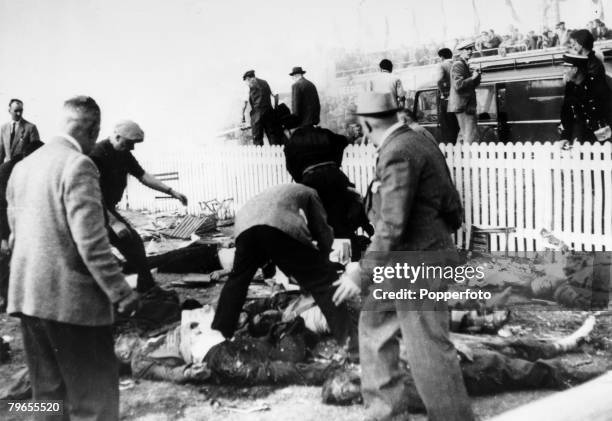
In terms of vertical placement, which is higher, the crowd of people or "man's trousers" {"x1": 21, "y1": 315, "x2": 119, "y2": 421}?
the crowd of people

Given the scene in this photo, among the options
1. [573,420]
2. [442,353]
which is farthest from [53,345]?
[573,420]

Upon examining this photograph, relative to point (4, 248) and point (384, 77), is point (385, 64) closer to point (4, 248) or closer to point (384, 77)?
point (384, 77)

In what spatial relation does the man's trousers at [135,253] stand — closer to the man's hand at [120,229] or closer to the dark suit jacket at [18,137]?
the man's hand at [120,229]

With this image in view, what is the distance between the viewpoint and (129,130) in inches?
134

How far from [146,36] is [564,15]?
251 cm

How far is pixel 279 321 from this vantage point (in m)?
3.65

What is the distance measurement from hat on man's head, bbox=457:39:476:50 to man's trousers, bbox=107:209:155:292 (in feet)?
8.19

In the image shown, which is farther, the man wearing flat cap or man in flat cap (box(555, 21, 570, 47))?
man in flat cap (box(555, 21, 570, 47))

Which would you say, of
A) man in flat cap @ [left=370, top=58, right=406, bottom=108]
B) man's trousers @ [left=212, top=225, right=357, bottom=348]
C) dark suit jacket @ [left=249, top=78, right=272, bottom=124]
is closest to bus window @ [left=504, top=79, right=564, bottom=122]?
man in flat cap @ [left=370, top=58, right=406, bottom=108]

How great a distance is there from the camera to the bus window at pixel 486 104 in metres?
6.15

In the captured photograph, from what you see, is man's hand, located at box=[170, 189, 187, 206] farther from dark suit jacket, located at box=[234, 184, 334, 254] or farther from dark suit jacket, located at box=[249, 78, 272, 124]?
dark suit jacket, located at box=[249, 78, 272, 124]

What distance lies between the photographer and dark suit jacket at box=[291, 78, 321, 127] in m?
3.79

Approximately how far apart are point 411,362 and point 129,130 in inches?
75.4

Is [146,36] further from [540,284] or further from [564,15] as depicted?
[540,284]
